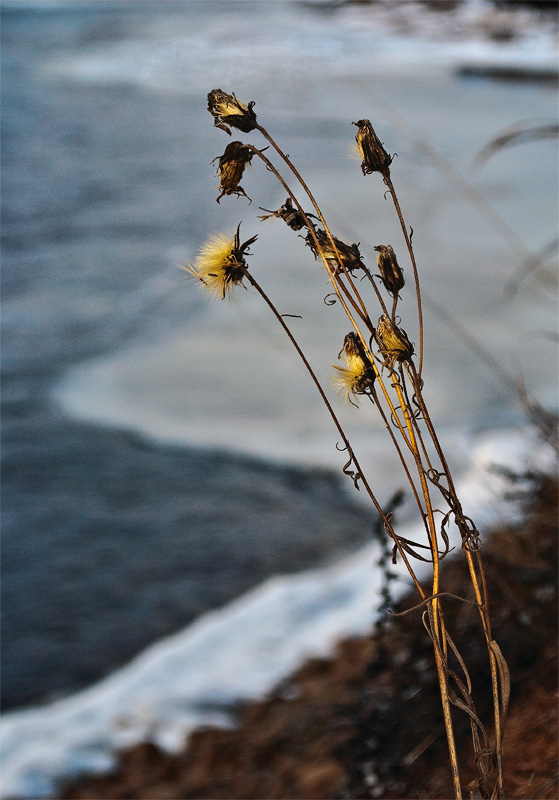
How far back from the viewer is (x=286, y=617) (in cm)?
194

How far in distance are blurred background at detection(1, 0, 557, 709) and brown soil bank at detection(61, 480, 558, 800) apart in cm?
42

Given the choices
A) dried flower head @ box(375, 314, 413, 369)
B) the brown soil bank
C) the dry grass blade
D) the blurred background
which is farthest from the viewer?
the blurred background

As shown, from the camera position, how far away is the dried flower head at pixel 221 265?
610 mm

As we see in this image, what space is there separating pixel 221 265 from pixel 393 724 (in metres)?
0.91

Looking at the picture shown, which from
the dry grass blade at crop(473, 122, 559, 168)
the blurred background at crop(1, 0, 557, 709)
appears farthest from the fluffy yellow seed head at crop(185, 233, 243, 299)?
the blurred background at crop(1, 0, 557, 709)

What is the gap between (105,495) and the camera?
2.36 meters

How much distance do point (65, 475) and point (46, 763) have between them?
Answer: 1045 mm

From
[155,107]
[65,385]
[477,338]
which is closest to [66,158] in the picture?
[155,107]

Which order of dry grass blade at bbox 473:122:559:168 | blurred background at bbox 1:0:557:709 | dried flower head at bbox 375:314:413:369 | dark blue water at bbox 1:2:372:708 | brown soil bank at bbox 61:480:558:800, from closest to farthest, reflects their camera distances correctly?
Answer: dried flower head at bbox 375:314:413:369
dry grass blade at bbox 473:122:559:168
brown soil bank at bbox 61:480:558:800
dark blue water at bbox 1:2:372:708
blurred background at bbox 1:0:557:709

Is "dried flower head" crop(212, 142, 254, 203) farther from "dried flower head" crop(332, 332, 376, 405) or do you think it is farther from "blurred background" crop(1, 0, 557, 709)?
"blurred background" crop(1, 0, 557, 709)

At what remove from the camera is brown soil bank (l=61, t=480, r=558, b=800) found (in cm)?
114

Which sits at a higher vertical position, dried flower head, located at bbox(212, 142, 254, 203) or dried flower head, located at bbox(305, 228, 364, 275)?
dried flower head, located at bbox(212, 142, 254, 203)

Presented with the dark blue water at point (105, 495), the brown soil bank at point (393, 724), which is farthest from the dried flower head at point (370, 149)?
the dark blue water at point (105, 495)

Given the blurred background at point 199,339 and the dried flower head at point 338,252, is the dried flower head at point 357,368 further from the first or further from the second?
the blurred background at point 199,339
